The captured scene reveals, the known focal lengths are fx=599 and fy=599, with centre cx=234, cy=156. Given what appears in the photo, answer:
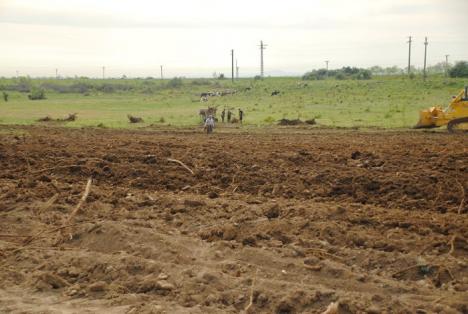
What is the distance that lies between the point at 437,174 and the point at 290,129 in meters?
12.7

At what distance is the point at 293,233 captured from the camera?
7.41 metres

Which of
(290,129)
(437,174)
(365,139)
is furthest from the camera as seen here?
(290,129)

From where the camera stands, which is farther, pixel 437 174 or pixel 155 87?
pixel 155 87

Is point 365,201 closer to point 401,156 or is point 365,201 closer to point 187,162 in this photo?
point 401,156

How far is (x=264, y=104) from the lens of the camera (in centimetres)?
4084

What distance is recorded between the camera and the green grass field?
27234 millimetres

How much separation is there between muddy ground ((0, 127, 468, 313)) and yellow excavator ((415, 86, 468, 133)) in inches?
324

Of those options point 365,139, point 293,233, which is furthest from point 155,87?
point 293,233

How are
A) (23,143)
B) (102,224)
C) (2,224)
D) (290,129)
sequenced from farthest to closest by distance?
1. (290,129)
2. (23,143)
3. (2,224)
4. (102,224)

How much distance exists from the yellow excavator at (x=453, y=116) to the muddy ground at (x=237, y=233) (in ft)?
27.0

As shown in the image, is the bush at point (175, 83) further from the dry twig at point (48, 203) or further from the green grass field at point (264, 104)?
the dry twig at point (48, 203)

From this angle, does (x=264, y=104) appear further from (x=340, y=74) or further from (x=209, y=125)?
(x=340, y=74)

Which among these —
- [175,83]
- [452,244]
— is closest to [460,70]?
[175,83]

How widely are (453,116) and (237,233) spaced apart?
14.2 m
